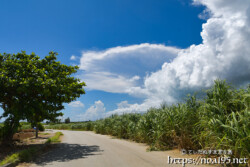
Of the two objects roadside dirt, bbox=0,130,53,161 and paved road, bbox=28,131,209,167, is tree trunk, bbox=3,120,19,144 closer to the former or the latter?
roadside dirt, bbox=0,130,53,161

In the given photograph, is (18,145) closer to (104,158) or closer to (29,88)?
(29,88)

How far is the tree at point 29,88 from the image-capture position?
33.9 ft

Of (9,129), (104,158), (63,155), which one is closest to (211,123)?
(104,158)

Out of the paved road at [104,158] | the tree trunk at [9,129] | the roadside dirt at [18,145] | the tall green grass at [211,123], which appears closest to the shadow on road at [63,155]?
the paved road at [104,158]

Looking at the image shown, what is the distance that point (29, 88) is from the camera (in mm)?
10414

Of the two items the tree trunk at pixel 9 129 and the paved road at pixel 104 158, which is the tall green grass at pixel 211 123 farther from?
the tree trunk at pixel 9 129

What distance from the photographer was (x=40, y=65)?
12.5 metres

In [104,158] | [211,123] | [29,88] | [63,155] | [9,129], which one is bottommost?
[63,155]

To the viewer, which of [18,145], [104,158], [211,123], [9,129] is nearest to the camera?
[211,123]

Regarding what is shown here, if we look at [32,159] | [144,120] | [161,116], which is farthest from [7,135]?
[161,116]

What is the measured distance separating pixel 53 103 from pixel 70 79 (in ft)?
6.58

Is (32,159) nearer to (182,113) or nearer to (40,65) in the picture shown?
(40,65)

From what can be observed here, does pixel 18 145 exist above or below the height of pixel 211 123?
below

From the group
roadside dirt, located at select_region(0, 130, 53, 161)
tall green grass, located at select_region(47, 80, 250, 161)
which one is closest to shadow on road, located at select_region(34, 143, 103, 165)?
roadside dirt, located at select_region(0, 130, 53, 161)
